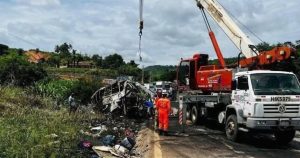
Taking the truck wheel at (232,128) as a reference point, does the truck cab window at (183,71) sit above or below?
above

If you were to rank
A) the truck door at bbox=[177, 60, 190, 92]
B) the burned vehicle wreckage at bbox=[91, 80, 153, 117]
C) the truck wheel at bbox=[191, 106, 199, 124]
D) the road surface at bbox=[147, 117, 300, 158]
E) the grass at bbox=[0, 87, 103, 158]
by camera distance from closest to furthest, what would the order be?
the grass at bbox=[0, 87, 103, 158]
the road surface at bbox=[147, 117, 300, 158]
the truck wheel at bbox=[191, 106, 199, 124]
the truck door at bbox=[177, 60, 190, 92]
the burned vehicle wreckage at bbox=[91, 80, 153, 117]

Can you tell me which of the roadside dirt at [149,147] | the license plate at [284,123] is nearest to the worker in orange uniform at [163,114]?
the roadside dirt at [149,147]

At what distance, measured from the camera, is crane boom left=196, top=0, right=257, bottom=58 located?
21.7 metres

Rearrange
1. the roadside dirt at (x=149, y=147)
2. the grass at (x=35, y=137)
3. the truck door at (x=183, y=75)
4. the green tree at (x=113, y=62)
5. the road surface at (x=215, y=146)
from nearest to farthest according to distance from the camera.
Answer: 1. the grass at (x=35, y=137)
2. the roadside dirt at (x=149, y=147)
3. the road surface at (x=215, y=146)
4. the truck door at (x=183, y=75)
5. the green tree at (x=113, y=62)

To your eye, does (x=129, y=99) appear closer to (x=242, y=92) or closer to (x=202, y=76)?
(x=202, y=76)

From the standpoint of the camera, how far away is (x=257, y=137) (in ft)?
61.4

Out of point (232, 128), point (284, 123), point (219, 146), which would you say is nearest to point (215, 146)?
point (219, 146)

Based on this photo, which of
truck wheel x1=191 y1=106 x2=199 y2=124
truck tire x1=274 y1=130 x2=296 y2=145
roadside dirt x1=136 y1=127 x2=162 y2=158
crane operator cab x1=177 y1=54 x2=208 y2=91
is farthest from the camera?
crane operator cab x1=177 y1=54 x2=208 y2=91

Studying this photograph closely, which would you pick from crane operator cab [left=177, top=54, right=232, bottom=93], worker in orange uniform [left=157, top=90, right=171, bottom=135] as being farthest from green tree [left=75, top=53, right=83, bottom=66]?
worker in orange uniform [left=157, top=90, right=171, bottom=135]

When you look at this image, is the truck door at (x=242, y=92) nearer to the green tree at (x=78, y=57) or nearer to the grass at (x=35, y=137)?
the grass at (x=35, y=137)

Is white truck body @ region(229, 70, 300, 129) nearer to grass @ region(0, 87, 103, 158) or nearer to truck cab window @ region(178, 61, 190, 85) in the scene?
grass @ region(0, 87, 103, 158)

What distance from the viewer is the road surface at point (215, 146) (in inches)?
534

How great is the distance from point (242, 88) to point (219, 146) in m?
2.49

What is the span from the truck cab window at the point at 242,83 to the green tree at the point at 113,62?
117218 millimetres
